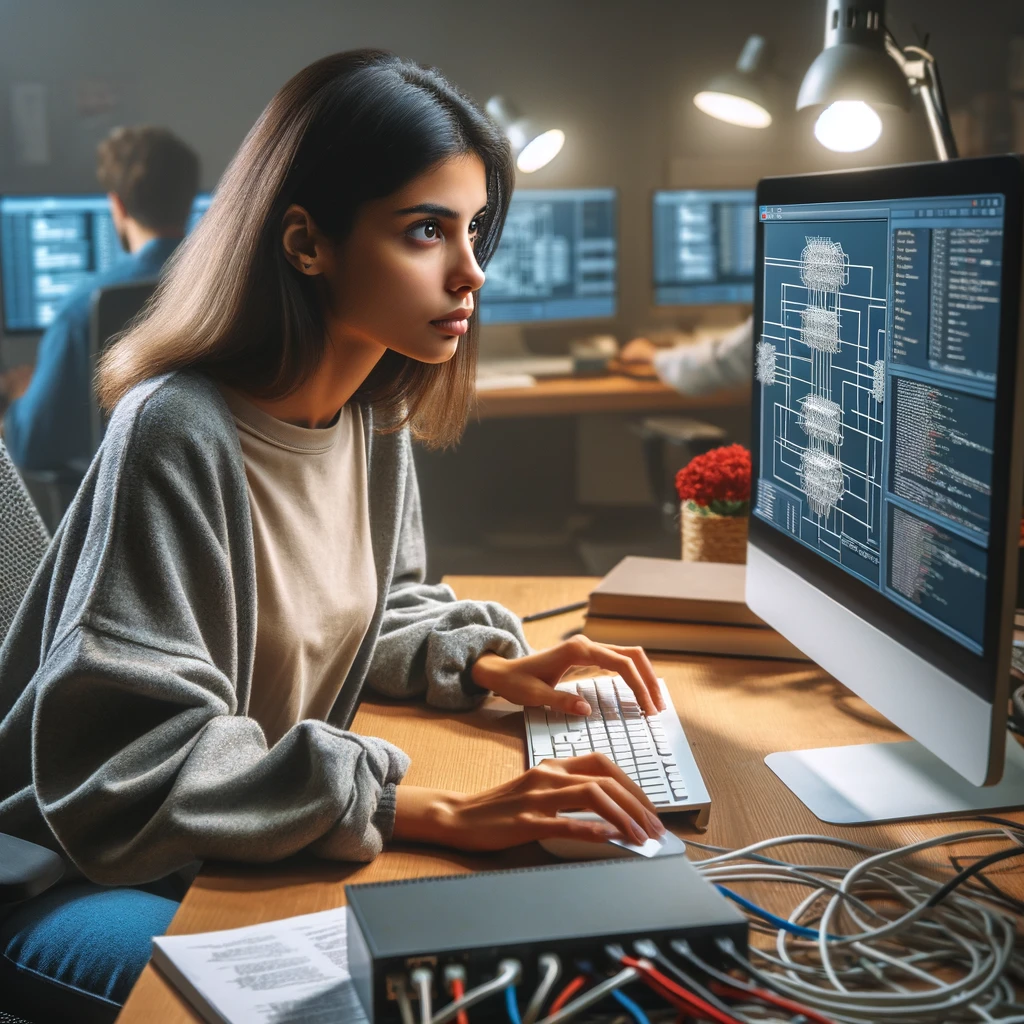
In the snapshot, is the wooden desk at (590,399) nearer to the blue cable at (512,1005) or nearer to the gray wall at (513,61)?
the gray wall at (513,61)

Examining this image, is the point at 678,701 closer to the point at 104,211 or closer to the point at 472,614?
the point at 472,614

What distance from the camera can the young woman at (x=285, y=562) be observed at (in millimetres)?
768

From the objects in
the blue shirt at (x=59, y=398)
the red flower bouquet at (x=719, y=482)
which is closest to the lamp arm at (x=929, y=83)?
the red flower bouquet at (x=719, y=482)

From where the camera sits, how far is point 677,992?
57cm

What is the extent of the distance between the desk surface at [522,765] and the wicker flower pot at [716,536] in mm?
196

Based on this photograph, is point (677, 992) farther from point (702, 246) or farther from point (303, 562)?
point (702, 246)

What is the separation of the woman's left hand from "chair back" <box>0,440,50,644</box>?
44 cm

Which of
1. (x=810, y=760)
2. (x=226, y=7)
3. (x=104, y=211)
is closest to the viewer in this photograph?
(x=810, y=760)

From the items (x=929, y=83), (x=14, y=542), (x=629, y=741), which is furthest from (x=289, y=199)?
(x=929, y=83)

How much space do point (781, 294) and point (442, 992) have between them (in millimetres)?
700

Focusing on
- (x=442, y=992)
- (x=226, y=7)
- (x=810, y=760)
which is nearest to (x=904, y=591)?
(x=810, y=760)

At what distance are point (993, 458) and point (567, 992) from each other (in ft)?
1.29

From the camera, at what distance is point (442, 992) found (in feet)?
1.88

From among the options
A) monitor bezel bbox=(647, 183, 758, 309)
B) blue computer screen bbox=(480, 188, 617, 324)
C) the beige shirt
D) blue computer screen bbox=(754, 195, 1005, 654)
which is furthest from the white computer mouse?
monitor bezel bbox=(647, 183, 758, 309)
